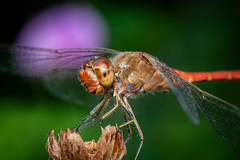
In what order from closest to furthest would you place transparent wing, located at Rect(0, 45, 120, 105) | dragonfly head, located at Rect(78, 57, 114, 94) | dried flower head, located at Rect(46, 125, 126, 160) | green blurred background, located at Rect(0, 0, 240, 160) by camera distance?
1. dried flower head, located at Rect(46, 125, 126, 160)
2. dragonfly head, located at Rect(78, 57, 114, 94)
3. transparent wing, located at Rect(0, 45, 120, 105)
4. green blurred background, located at Rect(0, 0, 240, 160)

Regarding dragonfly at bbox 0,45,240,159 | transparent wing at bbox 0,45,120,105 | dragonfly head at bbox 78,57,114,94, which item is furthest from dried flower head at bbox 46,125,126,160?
transparent wing at bbox 0,45,120,105

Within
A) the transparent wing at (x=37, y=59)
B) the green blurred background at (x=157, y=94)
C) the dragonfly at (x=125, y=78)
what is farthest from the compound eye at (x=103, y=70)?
the green blurred background at (x=157, y=94)

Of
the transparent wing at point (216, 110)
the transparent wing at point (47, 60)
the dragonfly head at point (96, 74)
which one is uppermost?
the transparent wing at point (47, 60)

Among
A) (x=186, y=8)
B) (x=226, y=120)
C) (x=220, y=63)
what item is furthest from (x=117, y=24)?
(x=226, y=120)

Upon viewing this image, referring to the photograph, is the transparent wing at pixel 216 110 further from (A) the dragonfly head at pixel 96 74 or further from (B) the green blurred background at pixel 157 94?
(B) the green blurred background at pixel 157 94

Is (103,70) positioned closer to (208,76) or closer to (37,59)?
(37,59)

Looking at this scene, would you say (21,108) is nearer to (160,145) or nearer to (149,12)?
(160,145)

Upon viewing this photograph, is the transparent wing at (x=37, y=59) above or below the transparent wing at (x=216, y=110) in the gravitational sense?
above

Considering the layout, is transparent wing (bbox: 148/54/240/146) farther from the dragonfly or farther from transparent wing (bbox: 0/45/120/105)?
transparent wing (bbox: 0/45/120/105)
